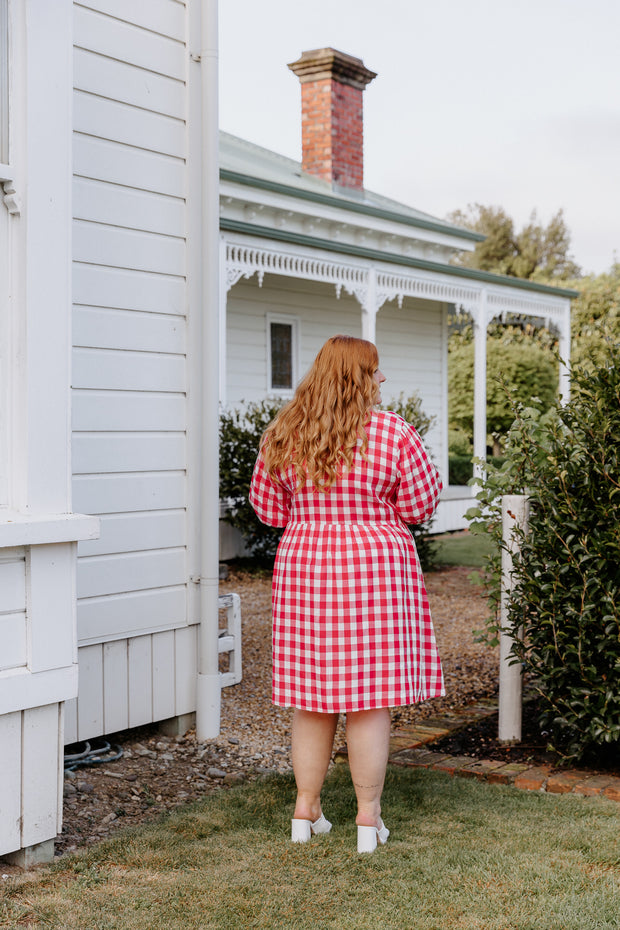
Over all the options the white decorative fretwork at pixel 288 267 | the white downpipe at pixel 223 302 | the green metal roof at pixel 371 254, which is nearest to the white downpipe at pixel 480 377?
the green metal roof at pixel 371 254

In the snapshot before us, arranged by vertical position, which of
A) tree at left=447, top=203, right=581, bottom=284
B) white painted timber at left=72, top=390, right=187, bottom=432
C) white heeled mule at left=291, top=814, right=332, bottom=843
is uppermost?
tree at left=447, top=203, right=581, bottom=284

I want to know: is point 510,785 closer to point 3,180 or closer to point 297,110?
Result: point 3,180

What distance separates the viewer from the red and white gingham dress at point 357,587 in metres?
3.23

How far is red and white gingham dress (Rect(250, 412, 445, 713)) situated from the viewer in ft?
10.6

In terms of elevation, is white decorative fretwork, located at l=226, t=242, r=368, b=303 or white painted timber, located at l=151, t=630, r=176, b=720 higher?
white decorative fretwork, located at l=226, t=242, r=368, b=303

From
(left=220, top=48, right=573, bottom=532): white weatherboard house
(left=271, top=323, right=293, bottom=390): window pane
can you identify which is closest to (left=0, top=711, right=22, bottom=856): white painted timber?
(left=220, top=48, right=573, bottom=532): white weatherboard house

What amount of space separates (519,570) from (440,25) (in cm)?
4387

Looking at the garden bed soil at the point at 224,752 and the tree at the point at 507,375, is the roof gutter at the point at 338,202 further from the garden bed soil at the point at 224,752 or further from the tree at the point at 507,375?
the garden bed soil at the point at 224,752

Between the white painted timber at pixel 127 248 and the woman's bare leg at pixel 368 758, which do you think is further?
the white painted timber at pixel 127 248

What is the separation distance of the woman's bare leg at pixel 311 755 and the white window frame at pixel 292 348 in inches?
399

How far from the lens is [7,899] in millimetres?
2936

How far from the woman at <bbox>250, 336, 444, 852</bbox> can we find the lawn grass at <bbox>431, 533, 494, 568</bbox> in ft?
23.1

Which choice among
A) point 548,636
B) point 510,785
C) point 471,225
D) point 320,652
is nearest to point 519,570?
point 548,636

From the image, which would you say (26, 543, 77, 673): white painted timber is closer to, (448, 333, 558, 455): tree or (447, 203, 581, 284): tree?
(448, 333, 558, 455): tree
